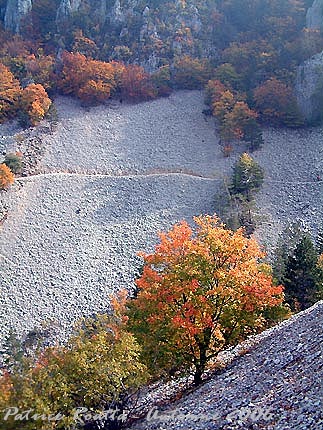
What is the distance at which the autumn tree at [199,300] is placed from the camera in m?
21.4

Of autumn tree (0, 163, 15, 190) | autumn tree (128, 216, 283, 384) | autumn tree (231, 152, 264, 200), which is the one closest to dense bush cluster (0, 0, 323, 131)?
autumn tree (231, 152, 264, 200)

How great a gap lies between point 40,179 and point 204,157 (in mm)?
21891

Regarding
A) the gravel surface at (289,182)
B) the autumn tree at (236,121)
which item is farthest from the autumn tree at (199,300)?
the autumn tree at (236,121)

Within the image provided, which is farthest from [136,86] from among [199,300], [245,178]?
[199,300]

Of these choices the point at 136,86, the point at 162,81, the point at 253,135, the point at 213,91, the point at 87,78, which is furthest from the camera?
the point at 162,81

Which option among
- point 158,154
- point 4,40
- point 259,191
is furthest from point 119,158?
Answer: point 4,40

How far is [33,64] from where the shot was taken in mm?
84062

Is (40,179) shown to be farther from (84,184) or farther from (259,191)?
(259,191)

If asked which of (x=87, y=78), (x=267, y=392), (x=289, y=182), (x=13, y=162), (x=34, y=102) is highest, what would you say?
(x=267, y=392)

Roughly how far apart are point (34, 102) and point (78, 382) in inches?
2380

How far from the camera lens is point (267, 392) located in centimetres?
1595

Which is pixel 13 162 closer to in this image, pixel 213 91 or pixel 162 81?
pixel 162 81

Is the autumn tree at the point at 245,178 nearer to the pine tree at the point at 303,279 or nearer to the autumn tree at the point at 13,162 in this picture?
the pine tree at the point at 303,279

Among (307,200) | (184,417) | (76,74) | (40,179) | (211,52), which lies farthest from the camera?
(211,52)
